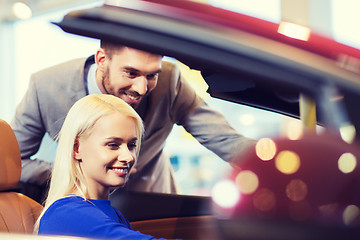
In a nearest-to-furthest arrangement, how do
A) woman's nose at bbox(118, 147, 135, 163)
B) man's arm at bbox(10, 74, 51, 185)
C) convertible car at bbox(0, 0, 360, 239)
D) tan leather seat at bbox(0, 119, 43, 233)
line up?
convertible car at bbox(0, 0, 360, 239) → woman's nose at bbox(118, 147, 135, 163) → tan leather seat at bbox(0, 119, 43, 233) → man's arm at bbox(10, 74, 51, 185)

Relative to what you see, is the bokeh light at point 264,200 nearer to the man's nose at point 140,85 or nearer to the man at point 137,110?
the man at point 137,110

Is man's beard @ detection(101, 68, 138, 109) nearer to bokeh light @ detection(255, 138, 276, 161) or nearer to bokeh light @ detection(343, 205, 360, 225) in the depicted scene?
bokeh light @ detection(255, 138, 276, 161)

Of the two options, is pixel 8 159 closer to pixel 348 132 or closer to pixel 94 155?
pixel 94 155

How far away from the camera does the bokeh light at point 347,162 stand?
671 mm

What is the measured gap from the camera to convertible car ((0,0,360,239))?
660mm

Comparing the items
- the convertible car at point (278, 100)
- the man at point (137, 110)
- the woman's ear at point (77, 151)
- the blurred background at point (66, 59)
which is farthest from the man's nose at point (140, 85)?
the convertible car at point (278, 100)

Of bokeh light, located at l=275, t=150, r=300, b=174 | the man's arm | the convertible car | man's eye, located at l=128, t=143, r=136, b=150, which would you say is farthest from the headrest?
bokeh light, located at l=275, t=150, r=300, b=174

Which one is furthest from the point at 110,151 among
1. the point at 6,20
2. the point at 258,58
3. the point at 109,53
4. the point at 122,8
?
the point at 6,20

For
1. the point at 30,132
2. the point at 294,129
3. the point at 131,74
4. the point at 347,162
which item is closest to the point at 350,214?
the point at 347,162

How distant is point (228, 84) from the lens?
3.33ft

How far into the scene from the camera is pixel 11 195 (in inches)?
56.7

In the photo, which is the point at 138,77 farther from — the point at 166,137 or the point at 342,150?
the point at 342,150

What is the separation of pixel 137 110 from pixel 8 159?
388mm

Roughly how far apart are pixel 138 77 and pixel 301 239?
2.74 ft
